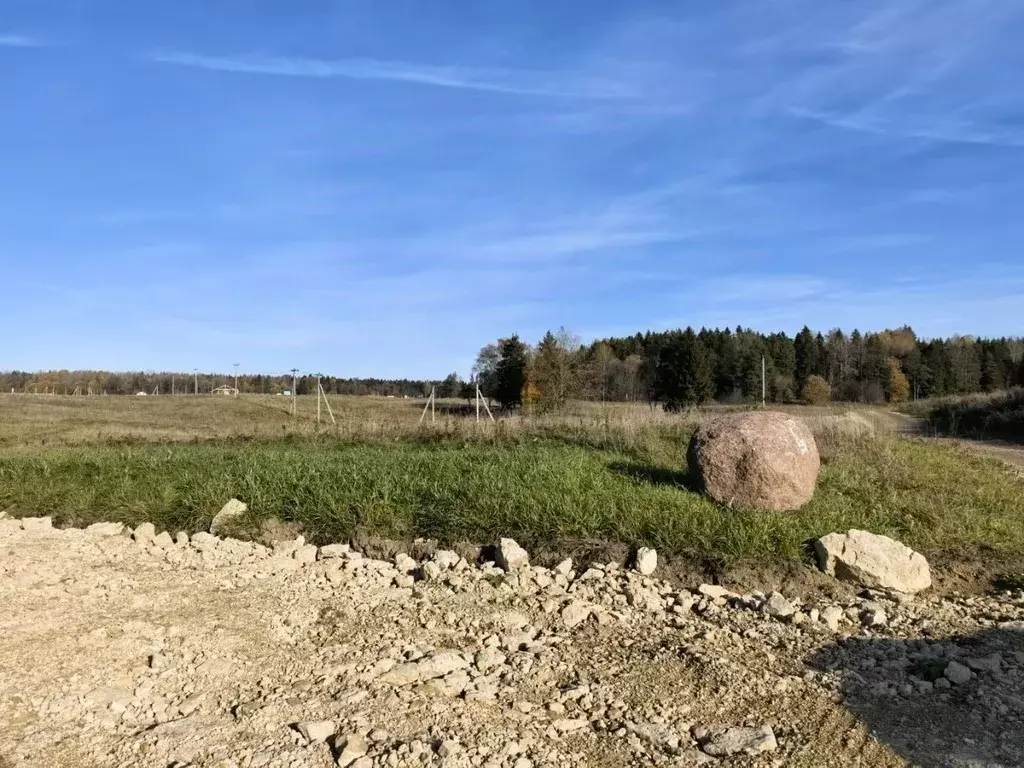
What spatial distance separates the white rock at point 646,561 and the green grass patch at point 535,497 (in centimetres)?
26

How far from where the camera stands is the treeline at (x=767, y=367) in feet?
146

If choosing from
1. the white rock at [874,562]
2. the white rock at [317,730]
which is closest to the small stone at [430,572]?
the white rock at [317,730]

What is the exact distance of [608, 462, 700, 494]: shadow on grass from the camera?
7719 mm

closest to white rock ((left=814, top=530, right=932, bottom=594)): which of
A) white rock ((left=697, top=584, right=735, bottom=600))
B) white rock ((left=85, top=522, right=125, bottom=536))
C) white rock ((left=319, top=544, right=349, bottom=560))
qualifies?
white rock ((left=697, top=584, right=735, bottom=600))

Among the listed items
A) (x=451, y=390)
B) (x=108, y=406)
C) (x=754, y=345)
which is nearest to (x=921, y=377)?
(x=754, y=345)

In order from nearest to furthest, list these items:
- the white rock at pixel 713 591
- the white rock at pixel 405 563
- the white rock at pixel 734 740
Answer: the white rock at pixel 734 740
the white rock at pixel 713 591
the white rock at pixel 405 563

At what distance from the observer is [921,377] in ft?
200

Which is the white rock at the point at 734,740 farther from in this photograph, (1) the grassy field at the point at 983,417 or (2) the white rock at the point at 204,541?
(1) the grassy field at the point at 983,417

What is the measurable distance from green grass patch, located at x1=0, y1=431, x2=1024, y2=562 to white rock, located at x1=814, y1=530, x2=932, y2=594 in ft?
0.99

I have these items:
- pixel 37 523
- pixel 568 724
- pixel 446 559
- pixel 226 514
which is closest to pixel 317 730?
pixel 568 724

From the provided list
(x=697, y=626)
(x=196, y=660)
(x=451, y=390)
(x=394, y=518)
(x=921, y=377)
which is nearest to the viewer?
(x=196, y=660)

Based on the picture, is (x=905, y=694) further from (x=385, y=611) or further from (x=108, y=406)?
(x=108, y=406)

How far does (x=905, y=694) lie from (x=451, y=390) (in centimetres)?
7099

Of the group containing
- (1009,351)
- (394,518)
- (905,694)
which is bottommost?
(905,694)
